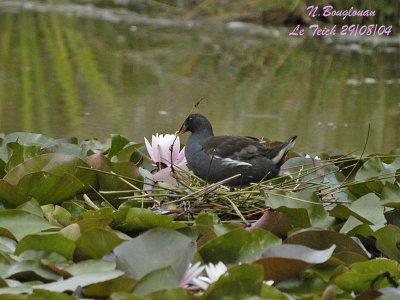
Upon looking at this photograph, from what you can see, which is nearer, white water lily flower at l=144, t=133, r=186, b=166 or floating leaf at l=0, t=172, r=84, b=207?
floating leaf at l=0, t=172, r=84, b=207

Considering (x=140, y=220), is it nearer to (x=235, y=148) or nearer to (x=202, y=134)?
(x=235, y=148)

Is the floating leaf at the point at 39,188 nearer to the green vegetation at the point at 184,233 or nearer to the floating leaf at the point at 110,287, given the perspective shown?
the green vegetation at the point at 184,233

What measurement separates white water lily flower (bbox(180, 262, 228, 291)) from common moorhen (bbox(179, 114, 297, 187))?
1.10 meters

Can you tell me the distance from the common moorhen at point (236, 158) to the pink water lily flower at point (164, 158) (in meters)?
0.04

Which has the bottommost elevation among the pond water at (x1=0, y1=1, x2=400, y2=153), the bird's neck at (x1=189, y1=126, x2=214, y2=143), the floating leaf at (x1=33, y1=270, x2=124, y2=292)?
the pond water at (x1=0, y1=1, x2=400, y2=153)

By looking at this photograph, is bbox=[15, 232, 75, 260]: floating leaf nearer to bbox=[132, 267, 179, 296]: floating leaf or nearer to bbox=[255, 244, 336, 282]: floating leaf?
bbox=[132, 267, 179, 296]: floating leaf

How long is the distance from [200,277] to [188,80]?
6.49m

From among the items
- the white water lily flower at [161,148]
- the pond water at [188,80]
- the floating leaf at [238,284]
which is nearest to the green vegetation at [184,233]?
the floating leaf at [238,284]

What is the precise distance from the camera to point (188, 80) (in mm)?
8461

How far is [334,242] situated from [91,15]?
11.0 meters

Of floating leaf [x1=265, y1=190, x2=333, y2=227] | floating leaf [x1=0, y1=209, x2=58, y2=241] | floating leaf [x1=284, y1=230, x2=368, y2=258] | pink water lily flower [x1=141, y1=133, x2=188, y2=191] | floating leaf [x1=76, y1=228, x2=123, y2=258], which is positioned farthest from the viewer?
pink water lily flower [x1=141, y1=133, x2=188, y2=191]

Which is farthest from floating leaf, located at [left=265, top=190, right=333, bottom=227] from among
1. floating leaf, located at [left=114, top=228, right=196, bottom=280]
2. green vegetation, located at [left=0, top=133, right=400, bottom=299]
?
floating leaf, located at [left=114, top=228, right=196, bottom=280]

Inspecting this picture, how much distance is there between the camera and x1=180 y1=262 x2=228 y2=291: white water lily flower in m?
2.00

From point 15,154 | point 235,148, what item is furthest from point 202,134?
point 15,154
